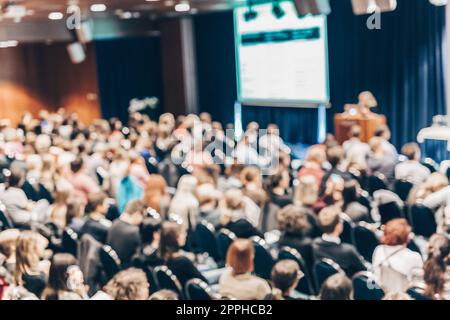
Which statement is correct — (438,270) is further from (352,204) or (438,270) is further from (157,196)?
(157,196)

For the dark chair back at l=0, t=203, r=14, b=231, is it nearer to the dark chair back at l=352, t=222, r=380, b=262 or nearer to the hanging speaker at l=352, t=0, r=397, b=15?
the dark chair back at l=352, t=222, r=380, b=262

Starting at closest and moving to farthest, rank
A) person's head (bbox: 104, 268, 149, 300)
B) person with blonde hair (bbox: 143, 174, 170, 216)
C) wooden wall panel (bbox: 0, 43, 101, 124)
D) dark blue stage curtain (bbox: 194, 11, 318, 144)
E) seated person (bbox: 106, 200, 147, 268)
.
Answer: person's head (bbox: 104, 268, 149, 300) → seated person (bbox: 106, 200, 147, 268) → person with blonde hair (bbox: 143, 174, 170, 216) → dark blue stage curtain (bbox: 194, 11, 318, 144) → wooden wall panel (bbox: 0, 43, 101, 124)

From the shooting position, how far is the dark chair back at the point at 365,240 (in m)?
5.64

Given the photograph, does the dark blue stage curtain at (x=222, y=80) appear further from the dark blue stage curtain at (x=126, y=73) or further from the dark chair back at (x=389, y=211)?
the dark chair back at (x=389, y=211)

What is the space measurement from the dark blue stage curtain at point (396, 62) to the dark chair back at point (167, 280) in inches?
323

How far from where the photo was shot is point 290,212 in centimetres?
535

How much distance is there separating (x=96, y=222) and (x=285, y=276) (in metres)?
2.33

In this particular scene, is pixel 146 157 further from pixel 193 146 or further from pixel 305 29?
pixel 305 29

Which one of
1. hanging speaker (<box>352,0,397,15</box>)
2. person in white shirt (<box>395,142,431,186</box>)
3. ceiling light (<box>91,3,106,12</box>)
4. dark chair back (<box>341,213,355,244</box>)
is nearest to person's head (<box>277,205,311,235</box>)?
dark chair back (<box>341,213,355,244</box>)

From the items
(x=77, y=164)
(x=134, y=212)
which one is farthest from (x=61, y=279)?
(x=77, y=164)

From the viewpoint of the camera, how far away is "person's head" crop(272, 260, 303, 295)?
14.3ft

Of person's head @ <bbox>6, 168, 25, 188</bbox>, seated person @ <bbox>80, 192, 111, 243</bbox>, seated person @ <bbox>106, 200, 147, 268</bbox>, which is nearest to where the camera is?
seated person @ <bbox>106, 200, 147, 268</bbox>

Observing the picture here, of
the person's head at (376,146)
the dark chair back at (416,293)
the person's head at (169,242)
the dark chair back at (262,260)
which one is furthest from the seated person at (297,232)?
the person's head at (376,146)

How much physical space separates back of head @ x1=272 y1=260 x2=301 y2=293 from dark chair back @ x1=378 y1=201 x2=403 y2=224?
2511mm
